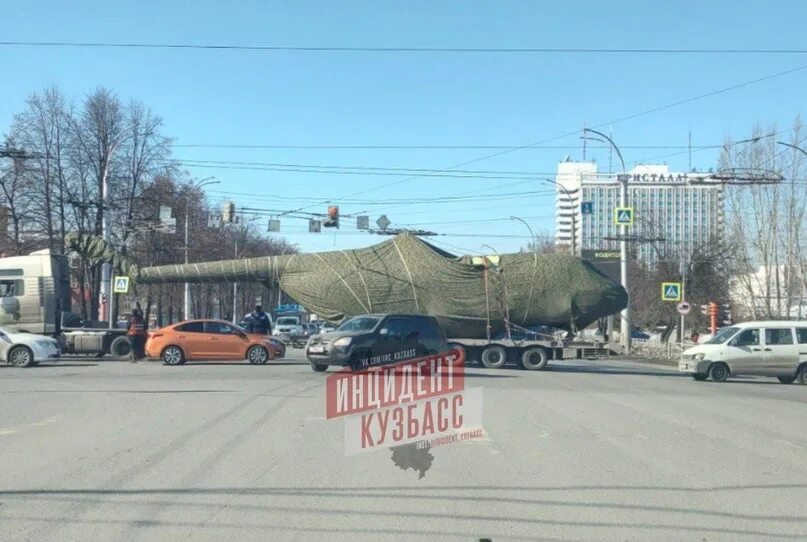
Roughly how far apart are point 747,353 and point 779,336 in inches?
43.9

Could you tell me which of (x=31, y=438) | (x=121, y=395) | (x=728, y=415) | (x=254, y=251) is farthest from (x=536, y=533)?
(x=254, y=251)

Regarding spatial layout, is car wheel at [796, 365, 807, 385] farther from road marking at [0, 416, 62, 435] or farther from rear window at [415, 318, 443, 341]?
road marking at [0, 416, 62, 435]

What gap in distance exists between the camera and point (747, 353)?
80.2 ft

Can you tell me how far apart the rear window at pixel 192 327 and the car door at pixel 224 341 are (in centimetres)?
18

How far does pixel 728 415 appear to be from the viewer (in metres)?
14.4

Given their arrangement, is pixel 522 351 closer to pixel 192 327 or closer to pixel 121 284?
pixel 192 327

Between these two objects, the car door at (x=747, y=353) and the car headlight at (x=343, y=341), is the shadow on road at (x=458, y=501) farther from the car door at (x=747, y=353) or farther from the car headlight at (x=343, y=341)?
the car door at (x=747, y=353)

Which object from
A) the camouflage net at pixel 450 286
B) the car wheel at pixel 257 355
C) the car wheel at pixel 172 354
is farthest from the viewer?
the camouflage net at pixel 450 286

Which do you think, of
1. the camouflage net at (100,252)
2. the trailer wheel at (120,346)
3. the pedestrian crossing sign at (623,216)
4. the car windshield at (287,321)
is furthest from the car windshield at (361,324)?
the car windshield at (287,321)

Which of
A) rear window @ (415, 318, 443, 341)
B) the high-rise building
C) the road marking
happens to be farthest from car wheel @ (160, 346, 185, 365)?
the high-rise building

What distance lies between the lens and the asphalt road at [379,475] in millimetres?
A: 6453

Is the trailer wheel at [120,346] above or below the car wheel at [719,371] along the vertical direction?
above

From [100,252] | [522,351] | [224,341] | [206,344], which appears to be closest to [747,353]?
[522,351]

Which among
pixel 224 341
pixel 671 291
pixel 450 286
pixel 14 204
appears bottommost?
pixel 224 341
